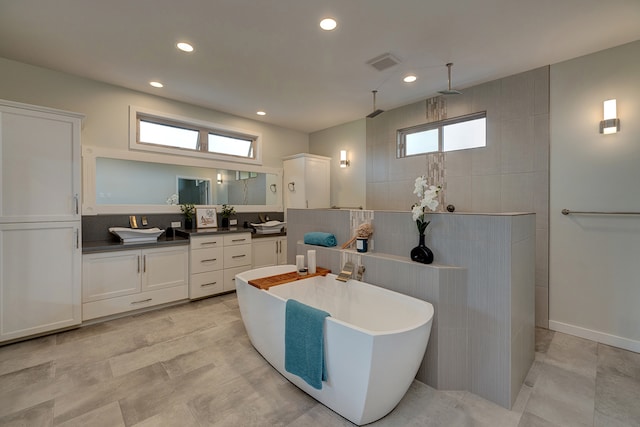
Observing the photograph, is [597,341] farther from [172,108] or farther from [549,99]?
[172,108]

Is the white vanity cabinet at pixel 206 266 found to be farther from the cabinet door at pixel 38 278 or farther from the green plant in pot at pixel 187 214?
the cabinet door at pixel 38 278

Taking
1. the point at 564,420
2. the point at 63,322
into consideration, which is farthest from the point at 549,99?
the point at 63,322

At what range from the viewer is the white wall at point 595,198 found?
2385 millimetres

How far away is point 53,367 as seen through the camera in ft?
6.88

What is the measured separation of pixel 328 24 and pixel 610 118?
266cm

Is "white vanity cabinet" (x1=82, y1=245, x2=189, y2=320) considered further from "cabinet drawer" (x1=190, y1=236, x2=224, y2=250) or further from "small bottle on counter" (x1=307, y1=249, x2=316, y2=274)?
"small bottle on counter" (x1=307, y1=249, x2=316, y2=274)

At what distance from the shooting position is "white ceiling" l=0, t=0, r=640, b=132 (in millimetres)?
1979

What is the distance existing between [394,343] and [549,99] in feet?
9.97

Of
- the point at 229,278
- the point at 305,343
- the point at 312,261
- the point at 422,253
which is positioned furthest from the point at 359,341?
the point at 229,278

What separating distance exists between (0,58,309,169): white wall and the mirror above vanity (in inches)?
8.2

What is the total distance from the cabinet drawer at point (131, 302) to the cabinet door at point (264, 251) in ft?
3.54

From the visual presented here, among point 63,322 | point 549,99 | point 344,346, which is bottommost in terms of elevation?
point 63,322

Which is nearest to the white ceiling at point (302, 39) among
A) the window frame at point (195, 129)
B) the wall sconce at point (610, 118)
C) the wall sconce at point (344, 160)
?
the window frame at point (195, 129)

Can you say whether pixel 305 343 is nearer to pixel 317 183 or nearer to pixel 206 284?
pixel 206 284
